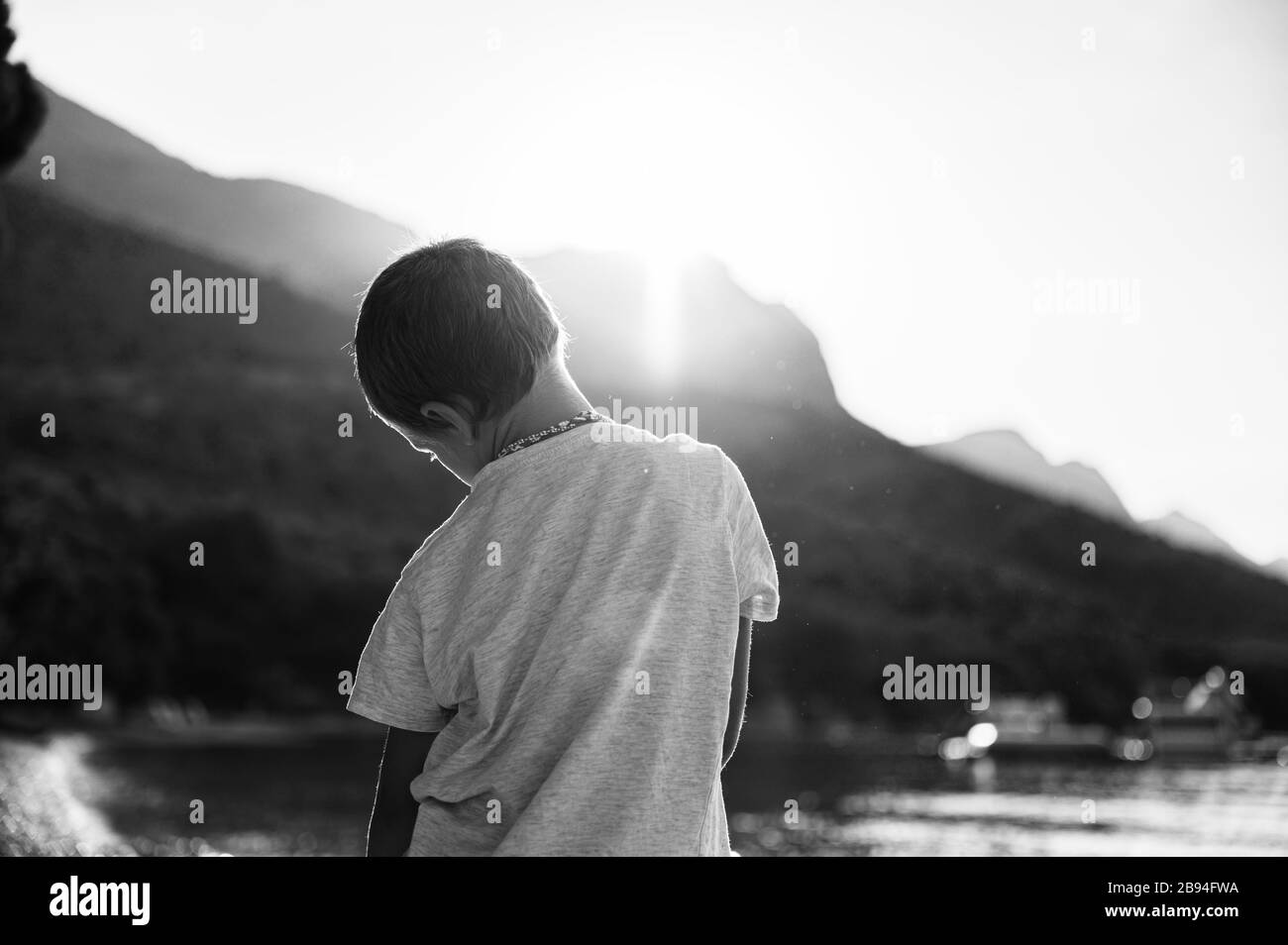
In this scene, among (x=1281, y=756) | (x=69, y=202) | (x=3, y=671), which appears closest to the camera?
(x=3, y=671)

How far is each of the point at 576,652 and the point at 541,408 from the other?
22cm

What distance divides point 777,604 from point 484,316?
0.34 meters

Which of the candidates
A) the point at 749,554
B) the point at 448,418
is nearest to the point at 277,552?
the point at 448,418

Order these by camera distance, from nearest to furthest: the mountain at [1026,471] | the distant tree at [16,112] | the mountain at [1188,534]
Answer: the distant tree at [16,112] → the mountain at [1026,471] → the mountain at [1188,534]

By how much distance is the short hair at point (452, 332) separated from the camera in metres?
0.96

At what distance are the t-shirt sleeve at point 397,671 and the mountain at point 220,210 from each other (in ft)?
115

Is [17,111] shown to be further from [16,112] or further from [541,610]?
[541,610]

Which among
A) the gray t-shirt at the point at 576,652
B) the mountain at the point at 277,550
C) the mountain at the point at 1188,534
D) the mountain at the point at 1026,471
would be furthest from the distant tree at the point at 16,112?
the mountain at the point at 1188,534

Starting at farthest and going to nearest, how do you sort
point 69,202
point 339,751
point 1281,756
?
point 69,202 → point 1281,756 → point 339,751

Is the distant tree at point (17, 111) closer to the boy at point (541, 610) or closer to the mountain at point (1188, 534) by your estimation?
the boy at point (541, 610)

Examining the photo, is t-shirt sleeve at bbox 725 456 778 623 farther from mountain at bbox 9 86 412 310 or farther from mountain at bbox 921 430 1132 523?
mountain at bbox 9 86 412 310

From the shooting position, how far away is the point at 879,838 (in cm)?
2808

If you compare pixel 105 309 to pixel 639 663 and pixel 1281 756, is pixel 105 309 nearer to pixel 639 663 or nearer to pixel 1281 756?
pixel 1281 756
